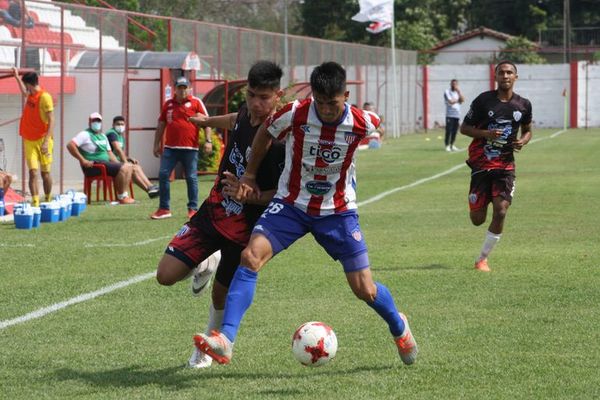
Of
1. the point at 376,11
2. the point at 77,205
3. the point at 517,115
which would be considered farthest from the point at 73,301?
the point at 376,11

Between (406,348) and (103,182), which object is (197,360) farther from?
(103,182)

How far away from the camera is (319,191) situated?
6.90 metres

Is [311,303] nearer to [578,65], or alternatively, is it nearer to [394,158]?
[394,158]

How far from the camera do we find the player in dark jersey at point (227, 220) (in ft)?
23.1

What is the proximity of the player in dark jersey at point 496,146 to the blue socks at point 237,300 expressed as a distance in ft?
17.6

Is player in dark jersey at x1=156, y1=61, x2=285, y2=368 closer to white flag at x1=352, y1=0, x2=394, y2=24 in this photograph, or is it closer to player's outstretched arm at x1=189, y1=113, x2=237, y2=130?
A: player's outstretched arm at x1=189, y1=113, x2=237, y2=130

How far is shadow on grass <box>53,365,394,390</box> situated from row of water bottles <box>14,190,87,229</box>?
8871 millimetres

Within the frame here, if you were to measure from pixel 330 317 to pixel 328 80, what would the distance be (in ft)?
8.77

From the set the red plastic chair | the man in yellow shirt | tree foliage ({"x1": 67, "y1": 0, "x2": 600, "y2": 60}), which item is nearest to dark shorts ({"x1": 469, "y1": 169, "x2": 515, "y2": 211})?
the man in yellow shirt

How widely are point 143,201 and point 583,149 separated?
18.8 metres

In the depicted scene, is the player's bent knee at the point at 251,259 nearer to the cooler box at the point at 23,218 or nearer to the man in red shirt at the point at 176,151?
the cooler box at the point at 23,218

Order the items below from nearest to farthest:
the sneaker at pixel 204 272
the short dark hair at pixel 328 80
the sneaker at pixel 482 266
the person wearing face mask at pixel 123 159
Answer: the short dark hair at pixel 328 80, the sneaker at pixel 204 272, the sneaker at pixel 482 266, the person wearing face mask at pixel 123 159

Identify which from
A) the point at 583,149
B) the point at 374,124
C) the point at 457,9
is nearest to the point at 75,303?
the point at 374,124

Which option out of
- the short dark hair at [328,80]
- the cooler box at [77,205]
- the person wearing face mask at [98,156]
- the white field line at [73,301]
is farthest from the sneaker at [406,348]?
the person wearing face mask at [98,156]
